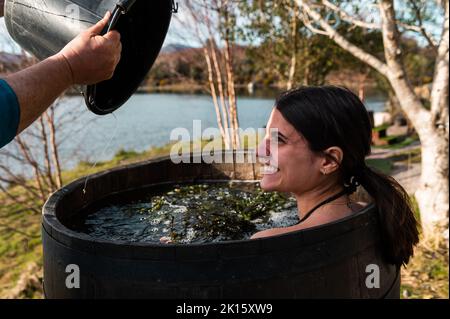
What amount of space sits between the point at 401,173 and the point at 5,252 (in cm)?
699

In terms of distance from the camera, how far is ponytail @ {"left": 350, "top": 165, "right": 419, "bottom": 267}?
1.69 metres

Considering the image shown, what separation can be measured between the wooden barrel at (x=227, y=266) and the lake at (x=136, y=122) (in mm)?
4782

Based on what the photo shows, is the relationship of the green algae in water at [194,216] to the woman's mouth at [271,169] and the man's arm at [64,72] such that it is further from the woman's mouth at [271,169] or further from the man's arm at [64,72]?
the man's arm at [64,72]

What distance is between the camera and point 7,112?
1.07 meters

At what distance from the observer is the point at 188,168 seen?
300 centimetres

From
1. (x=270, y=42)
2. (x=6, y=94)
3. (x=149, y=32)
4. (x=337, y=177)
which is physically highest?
(x=270, y=42)

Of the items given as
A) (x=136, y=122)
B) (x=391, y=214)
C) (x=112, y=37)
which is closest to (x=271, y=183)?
(x=391, y=214)

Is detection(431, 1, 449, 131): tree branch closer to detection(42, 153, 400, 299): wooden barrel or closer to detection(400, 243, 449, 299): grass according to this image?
detection(400, 243, 449, 299): grass

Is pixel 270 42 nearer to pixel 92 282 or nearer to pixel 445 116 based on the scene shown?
pixel 445 116

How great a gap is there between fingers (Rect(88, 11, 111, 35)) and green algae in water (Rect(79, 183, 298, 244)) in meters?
0.88

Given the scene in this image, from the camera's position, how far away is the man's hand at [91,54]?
1.22 meters

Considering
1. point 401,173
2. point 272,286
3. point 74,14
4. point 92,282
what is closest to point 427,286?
point 272,286

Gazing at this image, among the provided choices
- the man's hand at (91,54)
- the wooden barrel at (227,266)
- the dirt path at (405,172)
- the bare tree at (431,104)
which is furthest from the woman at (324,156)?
the dirt path at (405,172)

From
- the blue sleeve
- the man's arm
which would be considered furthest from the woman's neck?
the blue sleeve
